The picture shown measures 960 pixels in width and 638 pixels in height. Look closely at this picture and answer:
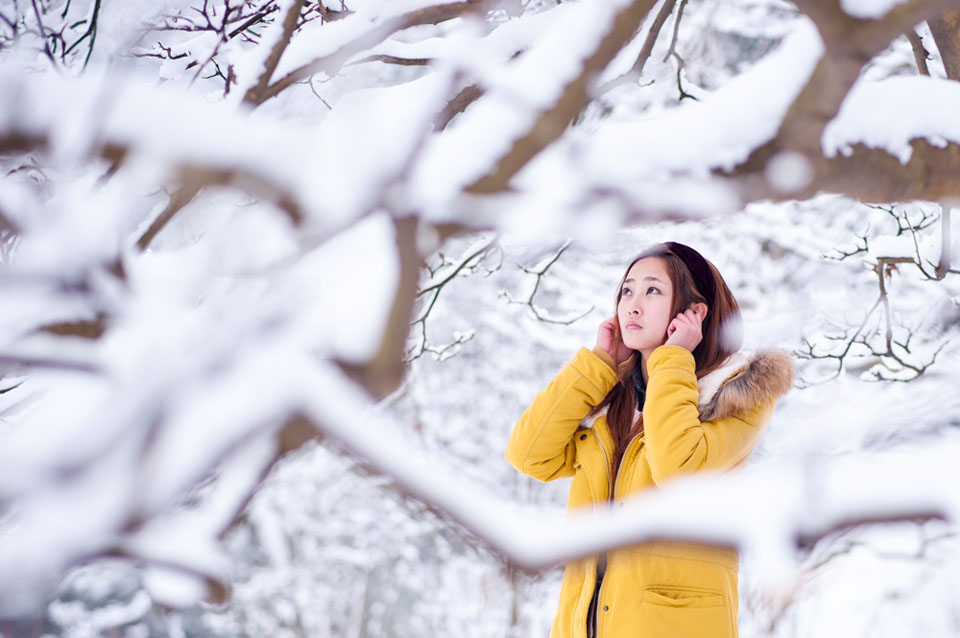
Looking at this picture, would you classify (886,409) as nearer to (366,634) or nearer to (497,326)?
(497,326)

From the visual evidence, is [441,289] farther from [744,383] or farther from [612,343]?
[744,383]

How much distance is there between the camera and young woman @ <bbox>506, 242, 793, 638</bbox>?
1.37 meters

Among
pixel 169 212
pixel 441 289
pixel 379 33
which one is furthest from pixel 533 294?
pixel 169 212

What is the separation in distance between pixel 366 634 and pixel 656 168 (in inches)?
196

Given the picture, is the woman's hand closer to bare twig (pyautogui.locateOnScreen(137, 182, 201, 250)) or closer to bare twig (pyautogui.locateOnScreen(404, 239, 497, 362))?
bare twig (pyautogui.locateOnScreen(404, 239, 497, 362))

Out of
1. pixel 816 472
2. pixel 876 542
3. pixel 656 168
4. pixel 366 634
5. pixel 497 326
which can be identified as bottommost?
pixel 366 634

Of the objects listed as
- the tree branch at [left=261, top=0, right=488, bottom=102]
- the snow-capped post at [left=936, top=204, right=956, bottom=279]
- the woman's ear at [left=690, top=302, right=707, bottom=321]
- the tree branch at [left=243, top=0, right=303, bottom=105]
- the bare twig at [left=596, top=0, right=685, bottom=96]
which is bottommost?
the snow-capped post at [left=936, top=204, right=956, bottom=279]

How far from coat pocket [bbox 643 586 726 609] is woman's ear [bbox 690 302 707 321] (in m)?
0.61

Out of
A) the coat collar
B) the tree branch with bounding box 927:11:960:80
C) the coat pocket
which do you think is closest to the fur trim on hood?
the coat collar

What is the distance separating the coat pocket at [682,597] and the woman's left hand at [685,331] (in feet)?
1.68

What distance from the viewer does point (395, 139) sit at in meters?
0.75

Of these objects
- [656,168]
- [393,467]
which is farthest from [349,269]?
[656,168]

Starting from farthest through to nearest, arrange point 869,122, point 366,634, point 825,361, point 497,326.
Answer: point 366,634 < point 497,326 < point 825,361 < point 869,122

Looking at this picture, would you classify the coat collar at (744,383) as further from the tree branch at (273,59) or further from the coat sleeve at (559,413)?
the tree branch at (273,59)
